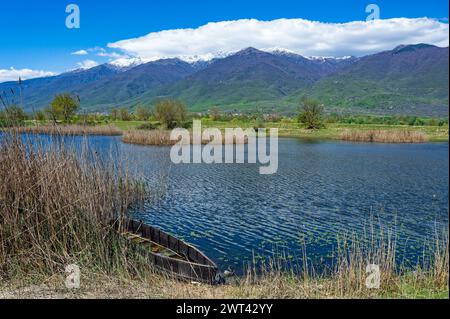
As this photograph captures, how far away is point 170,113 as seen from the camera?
71.2 meters

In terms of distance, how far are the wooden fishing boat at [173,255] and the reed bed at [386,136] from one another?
152ft

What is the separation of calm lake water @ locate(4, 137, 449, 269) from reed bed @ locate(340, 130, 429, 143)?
14.2 m

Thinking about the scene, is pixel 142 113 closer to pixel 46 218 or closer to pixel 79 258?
pixel 46 218

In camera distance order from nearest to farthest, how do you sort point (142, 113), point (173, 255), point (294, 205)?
point (173, 255)
point (294, 205)
point (142, 113)

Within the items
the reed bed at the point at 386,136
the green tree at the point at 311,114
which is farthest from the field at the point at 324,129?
the reed bed at the point at 386,136

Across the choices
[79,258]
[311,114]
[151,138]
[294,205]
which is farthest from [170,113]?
[79,258]

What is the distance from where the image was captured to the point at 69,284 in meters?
8.78

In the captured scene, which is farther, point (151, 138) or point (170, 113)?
point (170, 113)

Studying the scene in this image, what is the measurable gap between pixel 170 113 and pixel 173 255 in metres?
60.2

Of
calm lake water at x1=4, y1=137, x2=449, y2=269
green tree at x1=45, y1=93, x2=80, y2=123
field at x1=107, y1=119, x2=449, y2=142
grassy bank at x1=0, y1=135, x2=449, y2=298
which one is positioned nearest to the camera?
grassy bank at x1=0, y1=135, x2=449, y2=298

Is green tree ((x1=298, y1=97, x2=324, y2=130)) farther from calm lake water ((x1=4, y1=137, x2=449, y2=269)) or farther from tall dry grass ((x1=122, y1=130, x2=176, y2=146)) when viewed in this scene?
calm lake water ((x1=4, y1=137, x2=449, y2=269))

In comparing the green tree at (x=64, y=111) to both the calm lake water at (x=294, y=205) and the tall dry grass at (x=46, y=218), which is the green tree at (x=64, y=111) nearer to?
the tall dry grass at (x=46, y=218)

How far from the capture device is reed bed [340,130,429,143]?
53.2 m

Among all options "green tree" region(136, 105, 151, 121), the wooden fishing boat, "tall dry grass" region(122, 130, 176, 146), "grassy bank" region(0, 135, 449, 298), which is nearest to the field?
"tall dry grass" region(122, 130, 176, 146)
